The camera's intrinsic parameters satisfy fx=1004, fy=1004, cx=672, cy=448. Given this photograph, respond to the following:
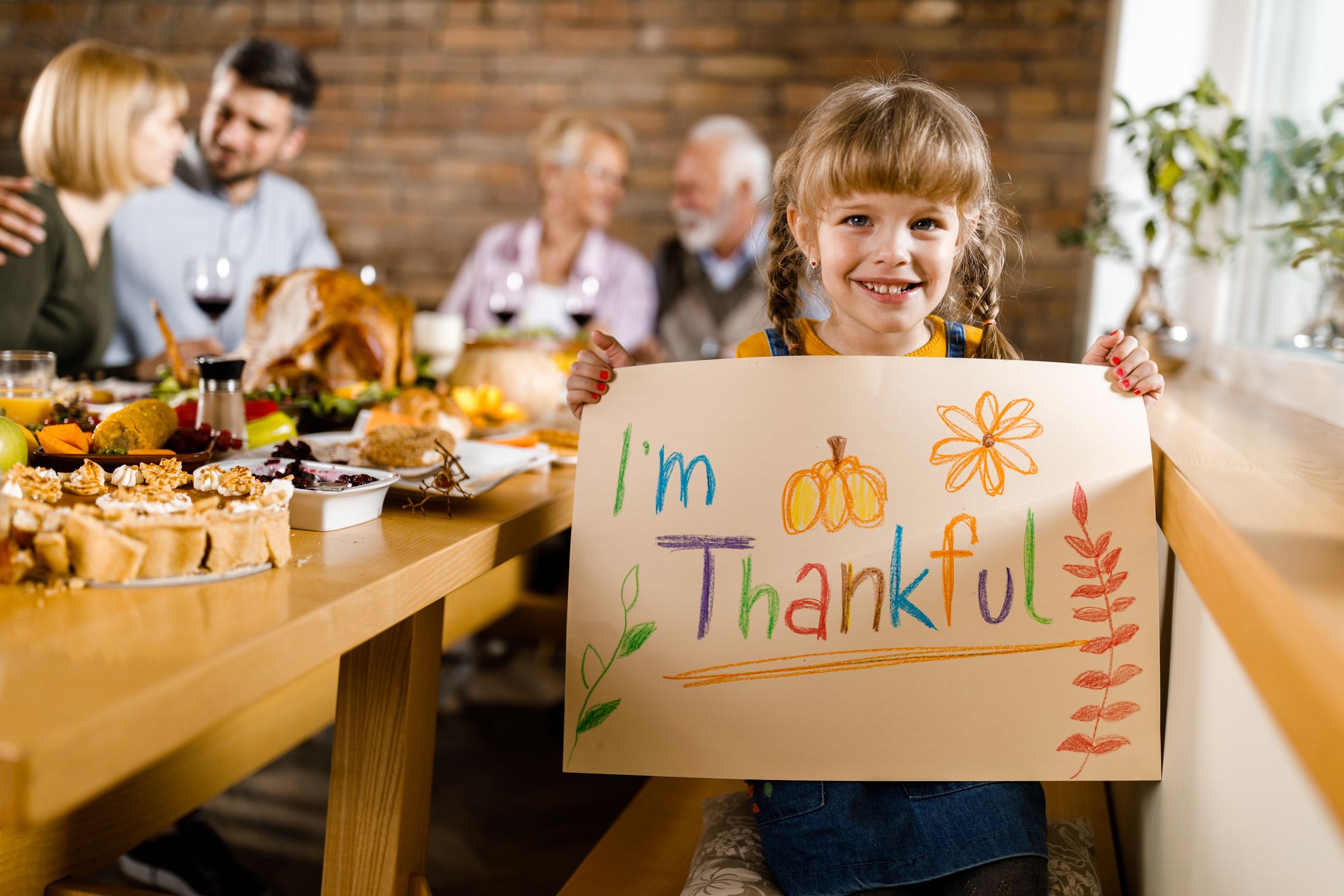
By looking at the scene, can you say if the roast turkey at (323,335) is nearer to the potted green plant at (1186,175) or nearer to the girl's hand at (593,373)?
the girl's hand at (593,373)

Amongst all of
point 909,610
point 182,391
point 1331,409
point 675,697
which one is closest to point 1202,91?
point 1331,409

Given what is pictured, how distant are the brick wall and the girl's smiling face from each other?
9.10 ft

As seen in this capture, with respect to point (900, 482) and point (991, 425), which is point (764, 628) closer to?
point (900, 482)

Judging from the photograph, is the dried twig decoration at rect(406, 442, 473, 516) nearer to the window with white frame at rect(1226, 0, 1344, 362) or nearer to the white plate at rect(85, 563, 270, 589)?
the white plate at rect(85, 563, 270, 589)

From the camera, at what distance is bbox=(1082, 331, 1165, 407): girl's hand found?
3.28 ft

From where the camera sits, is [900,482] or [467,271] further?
[467,271]

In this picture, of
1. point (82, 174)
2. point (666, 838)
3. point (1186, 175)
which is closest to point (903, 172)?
point (666, 838)

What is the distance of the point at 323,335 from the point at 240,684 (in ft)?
3.87

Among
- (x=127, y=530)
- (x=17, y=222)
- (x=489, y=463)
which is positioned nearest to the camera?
(x=127, y=530)

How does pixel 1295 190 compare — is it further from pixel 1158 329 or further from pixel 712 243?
pixel 712 243

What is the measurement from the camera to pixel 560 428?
154 centimetres

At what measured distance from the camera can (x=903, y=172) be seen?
3.50 feet

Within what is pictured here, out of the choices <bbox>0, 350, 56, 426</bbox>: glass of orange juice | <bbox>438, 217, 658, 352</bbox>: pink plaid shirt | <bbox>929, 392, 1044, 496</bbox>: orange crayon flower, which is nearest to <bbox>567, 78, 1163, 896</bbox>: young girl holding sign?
<bbox>929, 392, 1044, 496</bbox>: orange crayon flower

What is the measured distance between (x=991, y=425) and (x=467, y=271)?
11.2 ft
